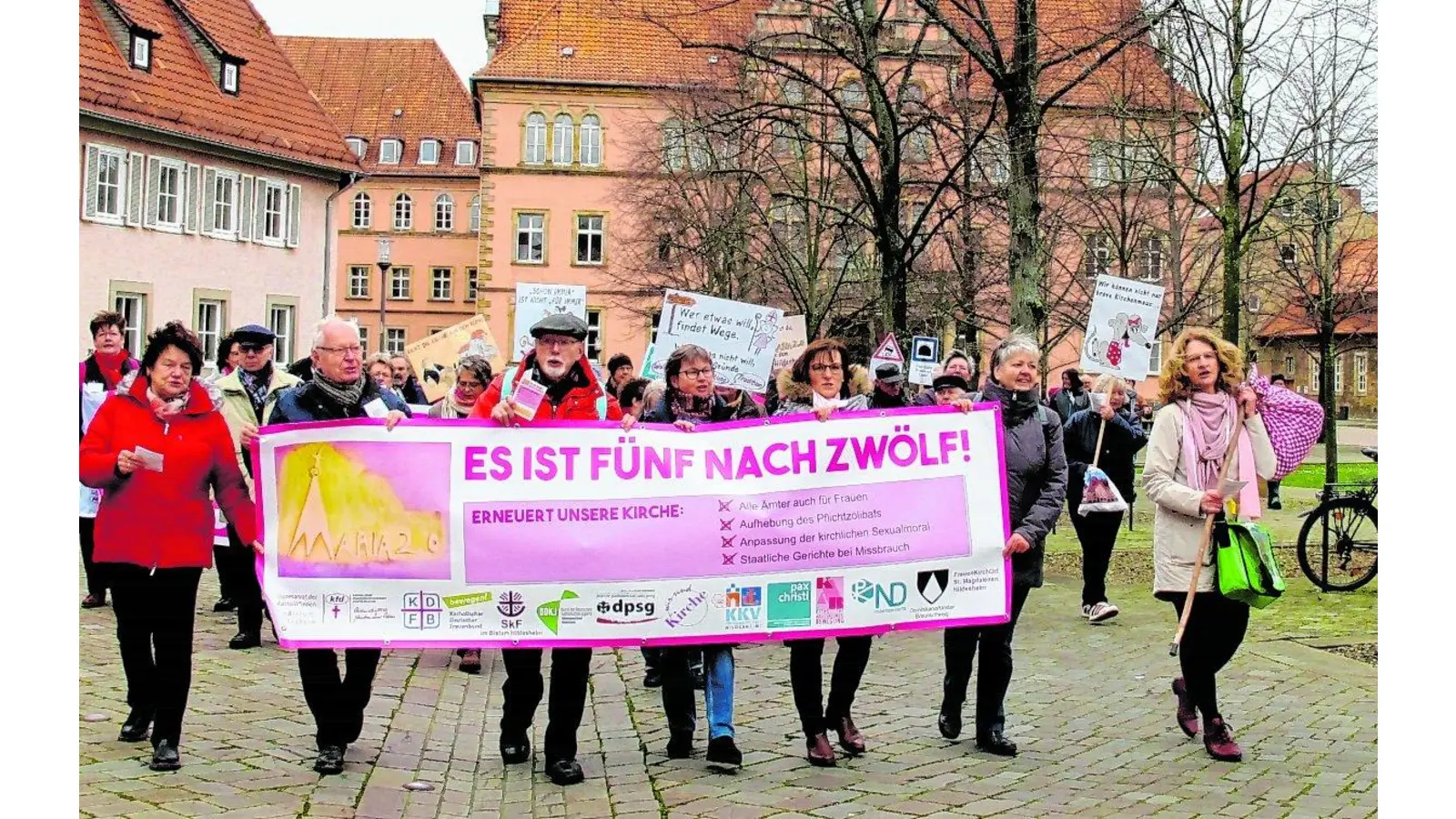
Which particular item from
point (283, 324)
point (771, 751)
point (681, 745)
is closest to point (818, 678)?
point (771, 751)

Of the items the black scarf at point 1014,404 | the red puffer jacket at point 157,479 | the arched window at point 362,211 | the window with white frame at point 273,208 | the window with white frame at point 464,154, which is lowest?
the red puffer jacket at point 157,479

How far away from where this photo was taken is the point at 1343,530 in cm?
1522

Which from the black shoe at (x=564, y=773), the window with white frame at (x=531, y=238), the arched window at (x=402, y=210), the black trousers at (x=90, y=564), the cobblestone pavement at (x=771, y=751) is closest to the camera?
the cobblestone pavement at (x=771, y=751)

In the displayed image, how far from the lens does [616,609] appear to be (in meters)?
7.68

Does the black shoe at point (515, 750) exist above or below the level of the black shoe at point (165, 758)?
below

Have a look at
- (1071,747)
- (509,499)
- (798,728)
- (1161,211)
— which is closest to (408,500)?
(509,499)

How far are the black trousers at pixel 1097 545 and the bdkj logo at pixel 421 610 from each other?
6.54m

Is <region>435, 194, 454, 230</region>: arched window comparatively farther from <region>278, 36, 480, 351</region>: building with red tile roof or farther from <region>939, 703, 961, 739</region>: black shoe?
<region>939, 703, 961, 739</region>: black shoe

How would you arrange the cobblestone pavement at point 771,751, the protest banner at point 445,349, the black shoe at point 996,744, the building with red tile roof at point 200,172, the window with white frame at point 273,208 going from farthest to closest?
the window with white frame at point 273,208, the building with red tile roof at point 200,172, the protest banner at point 445,349, the black shoe at point 996,744, the cobblestone pavement at point 771,751

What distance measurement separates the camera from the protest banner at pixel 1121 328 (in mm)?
14250

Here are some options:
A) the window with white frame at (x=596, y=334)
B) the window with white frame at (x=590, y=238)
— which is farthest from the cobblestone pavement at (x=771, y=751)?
the window with white frame at (x=590, y=238)

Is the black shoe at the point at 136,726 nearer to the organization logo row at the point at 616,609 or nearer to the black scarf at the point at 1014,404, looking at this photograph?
the organization logo row at the point at 616,609

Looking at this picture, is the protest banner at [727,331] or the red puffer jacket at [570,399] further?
the protest banner at [727,331]

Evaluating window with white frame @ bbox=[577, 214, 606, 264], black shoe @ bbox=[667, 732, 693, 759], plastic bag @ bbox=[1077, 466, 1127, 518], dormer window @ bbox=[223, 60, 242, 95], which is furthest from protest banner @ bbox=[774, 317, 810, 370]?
window with white frame @ bbox=[577, 214, 606, 264]
